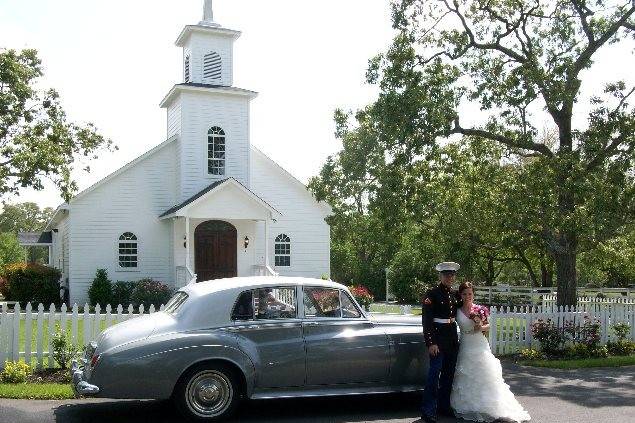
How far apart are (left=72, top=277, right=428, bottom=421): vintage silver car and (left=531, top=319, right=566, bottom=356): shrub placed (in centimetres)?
625

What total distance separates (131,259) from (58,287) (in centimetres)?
321

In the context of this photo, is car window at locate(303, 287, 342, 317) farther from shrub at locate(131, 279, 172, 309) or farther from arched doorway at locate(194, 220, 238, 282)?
arched doorway at locate(194, 220, 238, 282)

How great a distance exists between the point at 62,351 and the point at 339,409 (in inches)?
193

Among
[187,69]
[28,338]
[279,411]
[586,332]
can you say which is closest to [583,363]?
[586,332]

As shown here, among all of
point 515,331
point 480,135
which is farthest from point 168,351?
point 480,135

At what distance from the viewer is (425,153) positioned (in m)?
18.3

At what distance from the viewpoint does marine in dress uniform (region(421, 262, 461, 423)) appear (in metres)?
8.41

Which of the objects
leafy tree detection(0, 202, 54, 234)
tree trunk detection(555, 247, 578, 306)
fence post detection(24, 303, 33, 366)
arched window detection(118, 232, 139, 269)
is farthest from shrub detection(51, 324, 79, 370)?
leafy tree detection(0, 202, 54, 234)

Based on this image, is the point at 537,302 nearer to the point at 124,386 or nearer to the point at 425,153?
the point at 425,153

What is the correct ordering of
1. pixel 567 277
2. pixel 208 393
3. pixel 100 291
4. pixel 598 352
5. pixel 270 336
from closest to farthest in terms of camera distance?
pixel 208 393 → pixel 270 336 → pixel 598 352 → pixel 567 277 → pixel 100 291

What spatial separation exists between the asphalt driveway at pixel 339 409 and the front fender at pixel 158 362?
58 cm

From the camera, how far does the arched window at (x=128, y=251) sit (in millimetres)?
25750

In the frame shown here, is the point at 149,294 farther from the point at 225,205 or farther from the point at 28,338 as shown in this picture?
the point at 28,338

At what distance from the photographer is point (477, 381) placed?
8688 mm
